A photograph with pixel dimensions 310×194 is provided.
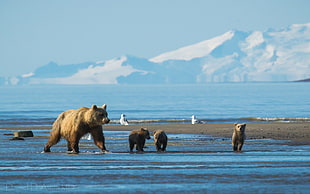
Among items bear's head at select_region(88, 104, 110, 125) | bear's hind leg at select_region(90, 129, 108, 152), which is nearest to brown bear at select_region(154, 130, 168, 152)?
bear's hind leg at select_region(90, 129, 108, 152)

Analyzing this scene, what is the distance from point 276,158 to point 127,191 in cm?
669

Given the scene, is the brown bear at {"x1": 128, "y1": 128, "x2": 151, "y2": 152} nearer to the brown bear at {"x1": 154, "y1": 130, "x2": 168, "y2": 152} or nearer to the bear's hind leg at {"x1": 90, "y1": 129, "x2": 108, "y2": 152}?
the brown bear at {"x1": 154, "y1": 130, "x2": 168, "y2": 152}

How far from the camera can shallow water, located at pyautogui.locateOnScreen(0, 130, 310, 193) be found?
14906mm

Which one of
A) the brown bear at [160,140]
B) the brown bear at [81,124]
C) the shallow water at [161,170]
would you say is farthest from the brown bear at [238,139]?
the brown bear at [81,124]

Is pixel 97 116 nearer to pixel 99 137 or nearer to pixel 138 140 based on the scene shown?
pixel 99 137

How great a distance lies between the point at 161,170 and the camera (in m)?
17.7

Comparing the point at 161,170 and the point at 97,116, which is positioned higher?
the point at 97,116

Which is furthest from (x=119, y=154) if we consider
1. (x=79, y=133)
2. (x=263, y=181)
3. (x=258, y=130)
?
(x=258, y=130)

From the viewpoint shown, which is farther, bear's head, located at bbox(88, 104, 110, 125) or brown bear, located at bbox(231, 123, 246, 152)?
brown bear, located at bbox(231, 123, 246, 152)

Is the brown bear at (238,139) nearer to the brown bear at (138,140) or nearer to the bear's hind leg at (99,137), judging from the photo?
the brown bear at (138,140)

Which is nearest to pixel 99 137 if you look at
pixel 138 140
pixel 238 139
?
pixel 138 140

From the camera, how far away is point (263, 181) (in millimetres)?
15555

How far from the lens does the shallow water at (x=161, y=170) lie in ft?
48.9

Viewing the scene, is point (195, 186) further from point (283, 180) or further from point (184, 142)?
point (184, 142)
